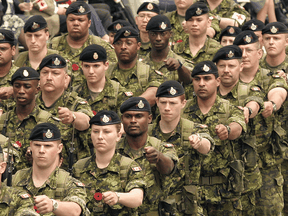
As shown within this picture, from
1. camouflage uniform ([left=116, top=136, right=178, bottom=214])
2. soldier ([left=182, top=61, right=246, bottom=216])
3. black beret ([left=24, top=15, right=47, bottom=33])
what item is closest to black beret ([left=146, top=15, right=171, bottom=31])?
soldier ([left=182, top=61, right=246, bottom=216])

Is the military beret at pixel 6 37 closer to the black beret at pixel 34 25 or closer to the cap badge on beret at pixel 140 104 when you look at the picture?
the black beret at pixel 34 25

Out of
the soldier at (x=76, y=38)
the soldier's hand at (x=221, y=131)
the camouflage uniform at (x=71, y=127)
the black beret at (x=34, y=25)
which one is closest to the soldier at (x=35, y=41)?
the black beret at (x=34, y=25)

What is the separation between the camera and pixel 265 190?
15117 mm

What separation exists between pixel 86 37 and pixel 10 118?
8.66ft

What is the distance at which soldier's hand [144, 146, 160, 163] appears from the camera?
36.1ft

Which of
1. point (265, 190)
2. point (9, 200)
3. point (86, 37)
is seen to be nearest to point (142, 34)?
point (86, 37)

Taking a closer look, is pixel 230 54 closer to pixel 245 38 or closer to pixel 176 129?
pixel 245 38

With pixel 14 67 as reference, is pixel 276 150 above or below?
below

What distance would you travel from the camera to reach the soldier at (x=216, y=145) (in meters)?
13.3

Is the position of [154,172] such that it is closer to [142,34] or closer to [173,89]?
[173,89]

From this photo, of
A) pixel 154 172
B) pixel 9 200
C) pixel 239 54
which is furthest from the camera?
pixel 239 54

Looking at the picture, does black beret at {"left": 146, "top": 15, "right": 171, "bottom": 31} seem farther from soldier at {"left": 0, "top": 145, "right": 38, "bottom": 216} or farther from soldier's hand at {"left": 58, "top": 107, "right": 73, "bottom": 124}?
soldier at {"left": 0, "top": 145, "right": 38, "bottom": 216}

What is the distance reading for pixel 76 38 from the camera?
1499 cm

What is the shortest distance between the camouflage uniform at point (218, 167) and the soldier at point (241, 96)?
45 centimetres
